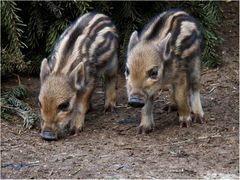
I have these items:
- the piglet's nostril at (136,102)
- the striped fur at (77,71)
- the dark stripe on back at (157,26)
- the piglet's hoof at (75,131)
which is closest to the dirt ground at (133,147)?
the piglet's hoof at (75,131)

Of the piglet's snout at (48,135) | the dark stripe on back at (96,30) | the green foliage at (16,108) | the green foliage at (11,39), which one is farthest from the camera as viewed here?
the green foliage at (11,39)

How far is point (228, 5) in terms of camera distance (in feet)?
31.4

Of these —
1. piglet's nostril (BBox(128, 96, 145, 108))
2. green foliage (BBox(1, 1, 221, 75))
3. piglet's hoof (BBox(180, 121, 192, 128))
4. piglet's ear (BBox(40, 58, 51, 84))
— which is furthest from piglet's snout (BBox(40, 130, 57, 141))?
green foliage (BBox(1, 1, 221, 75))

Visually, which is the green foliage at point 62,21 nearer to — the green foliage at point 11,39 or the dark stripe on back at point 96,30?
the green foliage at point 11,39

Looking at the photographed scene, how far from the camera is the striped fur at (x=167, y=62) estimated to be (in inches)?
241

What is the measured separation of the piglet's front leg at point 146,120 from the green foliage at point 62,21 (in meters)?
1.49

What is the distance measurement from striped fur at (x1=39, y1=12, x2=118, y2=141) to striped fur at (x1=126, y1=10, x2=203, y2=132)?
49 cm

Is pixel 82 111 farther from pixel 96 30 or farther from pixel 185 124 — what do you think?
pixel 185 124

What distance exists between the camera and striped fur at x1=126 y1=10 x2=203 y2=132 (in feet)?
20.1

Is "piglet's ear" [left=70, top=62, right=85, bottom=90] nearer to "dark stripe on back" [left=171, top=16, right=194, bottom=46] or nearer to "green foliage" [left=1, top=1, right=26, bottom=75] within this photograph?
"dark stripe on back" [left=171, top=16, right=194, bottom=46]

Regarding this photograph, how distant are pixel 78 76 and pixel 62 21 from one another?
5.09 feet

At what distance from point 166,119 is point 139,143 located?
0.77 m

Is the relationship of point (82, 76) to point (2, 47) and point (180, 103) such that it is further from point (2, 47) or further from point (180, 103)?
point (2, 47)

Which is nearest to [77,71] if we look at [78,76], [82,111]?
[78,76]
